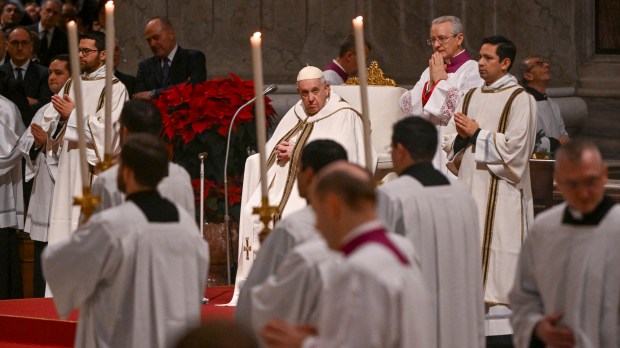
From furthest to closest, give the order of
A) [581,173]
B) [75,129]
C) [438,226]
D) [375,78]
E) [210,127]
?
[375,78]
[75,129]
[210,127]
[438,226]
[581,173]

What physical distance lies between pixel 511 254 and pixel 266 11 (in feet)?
13.5

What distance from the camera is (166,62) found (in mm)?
10734

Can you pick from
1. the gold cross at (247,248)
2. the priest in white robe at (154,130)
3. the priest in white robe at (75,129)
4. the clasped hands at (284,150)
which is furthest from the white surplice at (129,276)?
the priest in white robe at (75,129)

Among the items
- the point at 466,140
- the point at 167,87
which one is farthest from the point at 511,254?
the point at 167,87

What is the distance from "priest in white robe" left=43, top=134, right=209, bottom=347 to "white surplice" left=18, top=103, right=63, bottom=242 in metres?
4.94

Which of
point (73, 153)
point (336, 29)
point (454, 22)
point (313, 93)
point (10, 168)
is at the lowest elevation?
point (10, 168)

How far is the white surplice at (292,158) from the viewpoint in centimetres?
909

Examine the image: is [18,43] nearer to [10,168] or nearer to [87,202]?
[10,168]

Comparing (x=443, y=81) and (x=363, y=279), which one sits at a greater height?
(x=443, y=81)

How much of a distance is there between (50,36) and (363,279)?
9.00 metres

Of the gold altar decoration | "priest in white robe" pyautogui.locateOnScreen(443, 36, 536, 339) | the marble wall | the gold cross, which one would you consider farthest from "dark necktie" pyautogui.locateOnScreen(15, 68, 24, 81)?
"priest in white robe" pyautogui.locateOnScreen(443, 36, 536, 339)

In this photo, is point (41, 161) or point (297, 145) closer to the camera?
point (297, 145)

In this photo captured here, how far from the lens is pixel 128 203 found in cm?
538

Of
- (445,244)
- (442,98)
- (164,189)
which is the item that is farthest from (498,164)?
(164,189)
